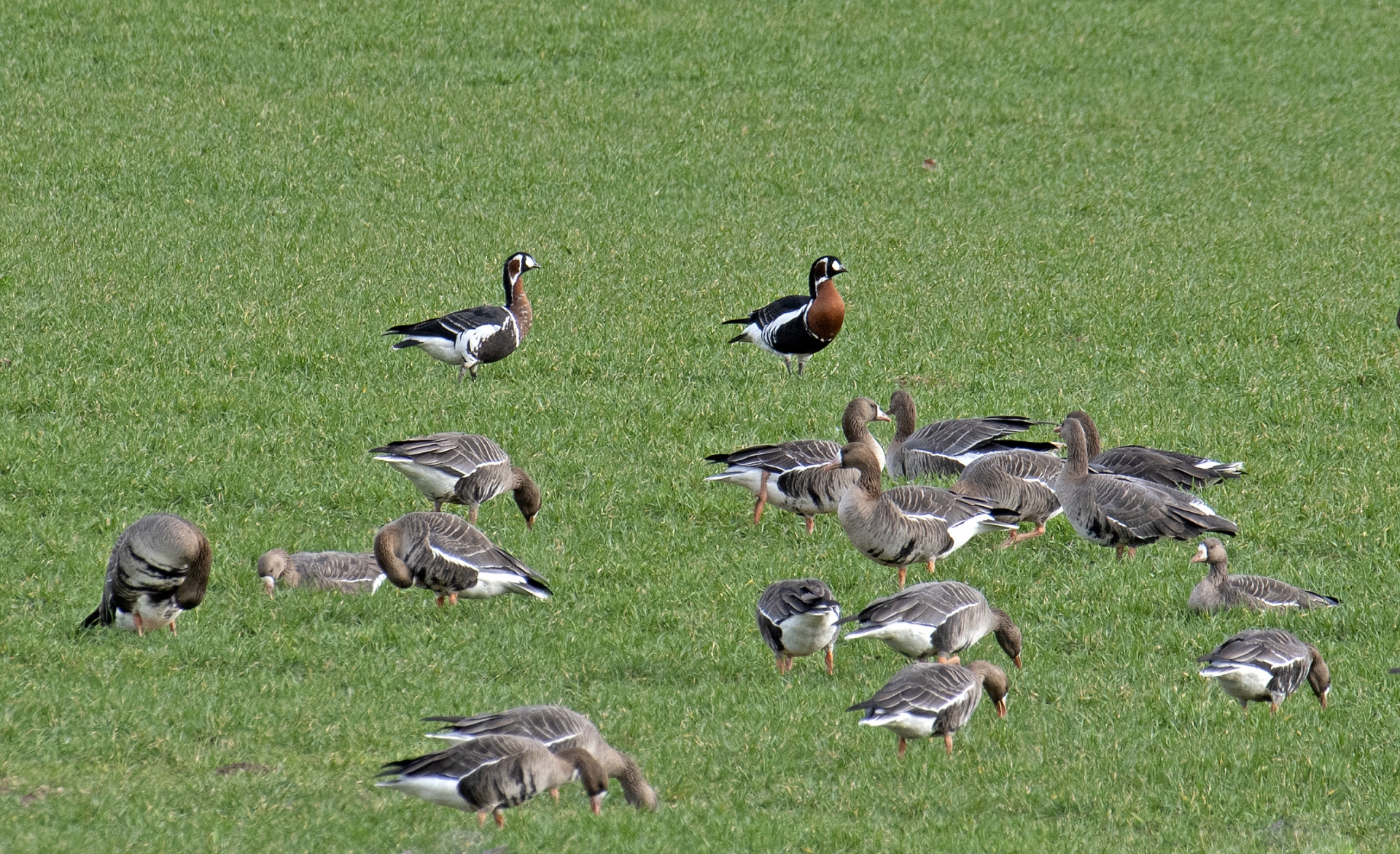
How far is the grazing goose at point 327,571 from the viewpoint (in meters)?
11.7

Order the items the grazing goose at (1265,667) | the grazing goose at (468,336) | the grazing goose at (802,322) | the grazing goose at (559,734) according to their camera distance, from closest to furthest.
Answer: the grazing goose at (559,734) → the grazing goose at (1265,667) → the grazing goose at (468,336) → the grazing goose at (802,322)

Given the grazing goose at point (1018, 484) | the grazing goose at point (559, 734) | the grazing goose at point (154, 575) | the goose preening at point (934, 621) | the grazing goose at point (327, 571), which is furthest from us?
the grazing goose at point (1018, 484)

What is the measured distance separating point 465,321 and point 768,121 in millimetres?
14467

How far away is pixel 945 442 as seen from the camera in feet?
48.8

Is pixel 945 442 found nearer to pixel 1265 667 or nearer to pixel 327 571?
pixel 1265 667

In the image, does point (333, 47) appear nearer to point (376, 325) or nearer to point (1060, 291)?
point (376, 325)

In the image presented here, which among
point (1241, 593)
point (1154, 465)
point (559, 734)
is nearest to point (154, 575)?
point (559, 734)

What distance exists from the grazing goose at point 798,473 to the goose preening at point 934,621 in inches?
104

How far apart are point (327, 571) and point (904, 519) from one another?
453 centimetres

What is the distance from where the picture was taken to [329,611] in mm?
11477

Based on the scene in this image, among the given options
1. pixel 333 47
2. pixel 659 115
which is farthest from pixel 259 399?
pixel 333 47

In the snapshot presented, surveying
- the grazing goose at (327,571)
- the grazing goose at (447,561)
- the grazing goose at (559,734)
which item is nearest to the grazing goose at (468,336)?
the grazing goose at (327,571)

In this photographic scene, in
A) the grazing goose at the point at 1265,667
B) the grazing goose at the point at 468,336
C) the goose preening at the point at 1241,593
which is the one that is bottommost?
the goose preening at the point at 1241,593

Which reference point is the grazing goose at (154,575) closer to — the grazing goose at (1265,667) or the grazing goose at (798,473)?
the grazing goose at (798,473)
